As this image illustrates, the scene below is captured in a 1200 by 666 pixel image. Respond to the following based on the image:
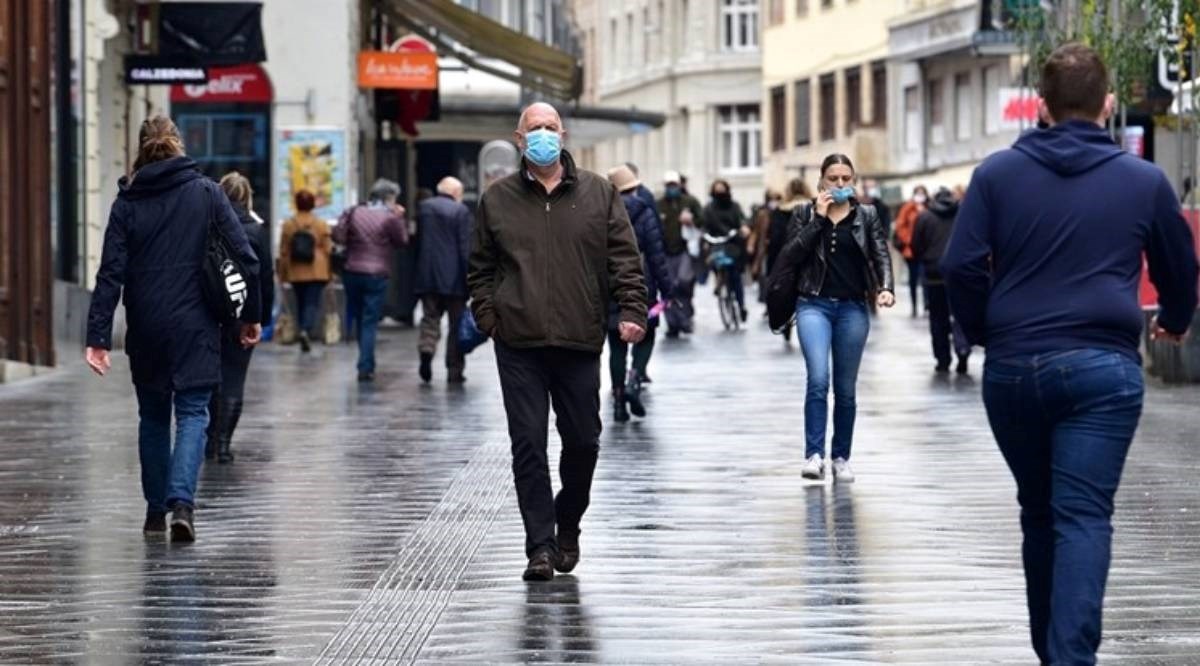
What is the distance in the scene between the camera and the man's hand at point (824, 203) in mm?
15531

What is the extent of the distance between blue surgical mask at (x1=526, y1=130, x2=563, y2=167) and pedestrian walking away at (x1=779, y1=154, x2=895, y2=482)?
4.44 metres

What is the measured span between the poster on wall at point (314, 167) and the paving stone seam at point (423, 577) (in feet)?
66.7

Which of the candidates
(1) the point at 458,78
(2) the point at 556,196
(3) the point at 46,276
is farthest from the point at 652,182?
(2) the point at 556,196

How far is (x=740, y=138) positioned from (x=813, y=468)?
251ft

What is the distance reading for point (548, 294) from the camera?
11.3 meters

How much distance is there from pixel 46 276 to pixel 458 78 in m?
21.3

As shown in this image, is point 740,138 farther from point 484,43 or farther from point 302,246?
point 302,246

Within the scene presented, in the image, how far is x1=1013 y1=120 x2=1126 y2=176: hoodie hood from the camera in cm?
801

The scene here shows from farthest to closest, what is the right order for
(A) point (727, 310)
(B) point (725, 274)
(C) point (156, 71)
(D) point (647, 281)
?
1. (A) point (727, 310)
2. (B) point (725, 274)
3. (C) point (156, 71)
4. (D) point (647, 281)

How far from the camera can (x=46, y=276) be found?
2591 cm

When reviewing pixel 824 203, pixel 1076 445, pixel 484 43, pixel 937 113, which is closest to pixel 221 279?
pixel 824 203

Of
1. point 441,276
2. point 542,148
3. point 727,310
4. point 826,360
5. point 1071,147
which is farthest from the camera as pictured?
point 727,310

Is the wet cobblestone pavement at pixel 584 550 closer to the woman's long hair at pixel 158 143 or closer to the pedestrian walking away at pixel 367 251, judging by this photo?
the woman's long hair at pixel 158 143

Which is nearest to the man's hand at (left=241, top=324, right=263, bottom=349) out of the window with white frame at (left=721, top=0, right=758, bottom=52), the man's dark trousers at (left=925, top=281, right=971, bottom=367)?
the man's dark trousers at (left=925, top=281, right=971, bottom=367)
